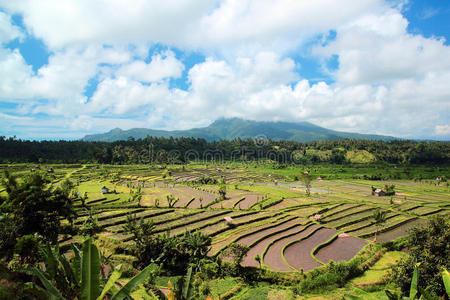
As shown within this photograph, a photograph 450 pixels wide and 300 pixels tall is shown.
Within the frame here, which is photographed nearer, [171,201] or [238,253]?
[238,253]

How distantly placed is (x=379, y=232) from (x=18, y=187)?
41841 mm

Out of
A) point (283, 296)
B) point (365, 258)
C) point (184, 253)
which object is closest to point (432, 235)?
point (365, 258)

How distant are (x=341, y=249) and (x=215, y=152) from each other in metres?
118

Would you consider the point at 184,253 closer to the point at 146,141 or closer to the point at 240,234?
the point at 240,234

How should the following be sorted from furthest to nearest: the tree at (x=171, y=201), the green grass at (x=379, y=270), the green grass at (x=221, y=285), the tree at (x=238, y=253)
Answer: the tree at (x=171, y=201) < the tree at (x=238, y=253) < the green grass at (x=379, y=270) < the green grass at (x=221, y=285)

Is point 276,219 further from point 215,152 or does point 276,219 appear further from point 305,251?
point 215,152

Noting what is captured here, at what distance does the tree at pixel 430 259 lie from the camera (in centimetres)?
1487

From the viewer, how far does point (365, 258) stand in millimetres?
23578

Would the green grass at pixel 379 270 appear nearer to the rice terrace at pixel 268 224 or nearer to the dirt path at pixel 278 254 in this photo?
the rice terrace at pixel 268 224

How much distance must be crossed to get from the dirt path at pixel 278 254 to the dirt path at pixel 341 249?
3.62m

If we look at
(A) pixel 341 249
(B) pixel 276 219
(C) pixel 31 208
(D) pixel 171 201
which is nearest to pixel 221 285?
(A) pixel 341 249

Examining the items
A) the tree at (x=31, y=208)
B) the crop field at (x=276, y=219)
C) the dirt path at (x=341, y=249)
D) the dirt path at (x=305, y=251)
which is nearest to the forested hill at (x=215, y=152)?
the crop field at (x=276, y=219)

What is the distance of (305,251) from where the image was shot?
2577cm

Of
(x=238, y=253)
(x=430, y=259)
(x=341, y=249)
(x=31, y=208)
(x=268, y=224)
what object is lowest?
(x=341, y=249)
